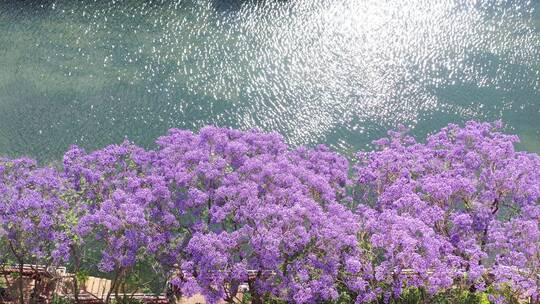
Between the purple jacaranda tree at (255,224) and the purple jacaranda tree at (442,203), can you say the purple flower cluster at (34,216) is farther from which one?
the purple jacaranda tree at (442,203)

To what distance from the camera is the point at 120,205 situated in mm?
23250

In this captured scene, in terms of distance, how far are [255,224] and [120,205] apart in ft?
16.0

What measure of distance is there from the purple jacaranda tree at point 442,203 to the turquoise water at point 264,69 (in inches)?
426

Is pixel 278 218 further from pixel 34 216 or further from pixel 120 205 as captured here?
pixel 34 216

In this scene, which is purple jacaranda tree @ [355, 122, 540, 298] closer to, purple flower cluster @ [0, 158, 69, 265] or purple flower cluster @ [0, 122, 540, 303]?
purple flower cluster @ [0, 122, 540, 303]

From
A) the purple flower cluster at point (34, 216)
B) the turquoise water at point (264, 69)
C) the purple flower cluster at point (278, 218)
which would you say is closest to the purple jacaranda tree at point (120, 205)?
the purple flower cluster at point (278, 218)

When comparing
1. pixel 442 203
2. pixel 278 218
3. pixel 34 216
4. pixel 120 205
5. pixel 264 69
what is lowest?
pixel 34 216

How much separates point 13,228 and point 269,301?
10.6 m

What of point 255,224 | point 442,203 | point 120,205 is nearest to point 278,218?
point 255,224

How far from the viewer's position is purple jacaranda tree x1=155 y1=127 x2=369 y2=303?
Result: 2166 centimetres

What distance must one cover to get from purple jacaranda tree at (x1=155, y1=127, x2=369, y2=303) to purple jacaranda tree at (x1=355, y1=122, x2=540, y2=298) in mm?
1443

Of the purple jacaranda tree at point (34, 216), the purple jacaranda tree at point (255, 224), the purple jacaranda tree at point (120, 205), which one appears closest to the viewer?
the purple jacaranda tree at point (255, 224)

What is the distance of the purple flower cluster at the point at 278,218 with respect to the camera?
21.9m

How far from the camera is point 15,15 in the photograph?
171 feet
